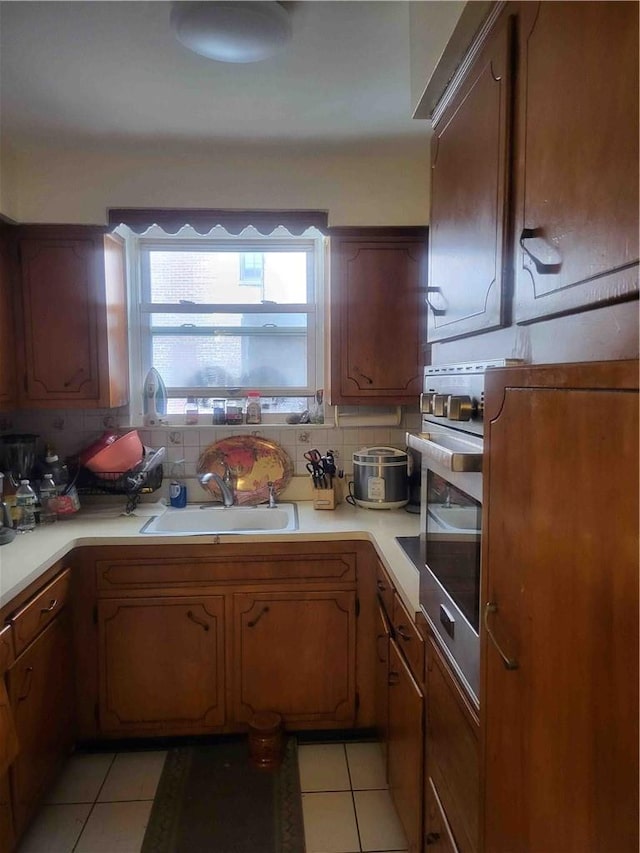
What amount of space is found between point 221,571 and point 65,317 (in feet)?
4.22

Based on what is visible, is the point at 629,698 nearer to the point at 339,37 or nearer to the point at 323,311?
the point at 339,37

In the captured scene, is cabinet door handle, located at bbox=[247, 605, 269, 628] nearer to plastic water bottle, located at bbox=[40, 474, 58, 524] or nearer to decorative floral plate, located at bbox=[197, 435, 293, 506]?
decorative floral plate, located at bbox=[197, 435, 293, 506]

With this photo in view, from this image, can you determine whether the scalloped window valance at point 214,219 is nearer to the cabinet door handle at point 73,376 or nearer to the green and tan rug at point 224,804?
the cabinet door handle at point 73,376

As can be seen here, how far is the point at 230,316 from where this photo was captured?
2.79 metres

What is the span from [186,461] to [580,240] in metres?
2.28

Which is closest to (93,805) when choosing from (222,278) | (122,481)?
(122,481)

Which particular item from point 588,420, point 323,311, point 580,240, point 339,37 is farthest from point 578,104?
point 323,311

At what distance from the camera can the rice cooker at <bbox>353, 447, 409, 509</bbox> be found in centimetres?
246

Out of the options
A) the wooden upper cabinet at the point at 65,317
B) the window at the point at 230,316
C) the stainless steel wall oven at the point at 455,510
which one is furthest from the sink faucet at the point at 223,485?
the stainless steel wall oven at the point at 455,510

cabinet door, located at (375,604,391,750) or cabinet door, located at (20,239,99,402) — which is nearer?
cabinet door, located at (375,604,391,750)

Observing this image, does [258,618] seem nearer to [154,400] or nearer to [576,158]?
[154,400]

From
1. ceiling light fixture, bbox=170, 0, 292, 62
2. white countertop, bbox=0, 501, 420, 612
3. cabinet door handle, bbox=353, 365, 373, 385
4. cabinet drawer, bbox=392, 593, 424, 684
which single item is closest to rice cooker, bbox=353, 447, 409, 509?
white countertop, bbox=0, 501, 420, 612

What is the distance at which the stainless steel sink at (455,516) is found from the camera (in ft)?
3.31

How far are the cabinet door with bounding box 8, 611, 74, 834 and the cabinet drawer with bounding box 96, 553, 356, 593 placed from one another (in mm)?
243
